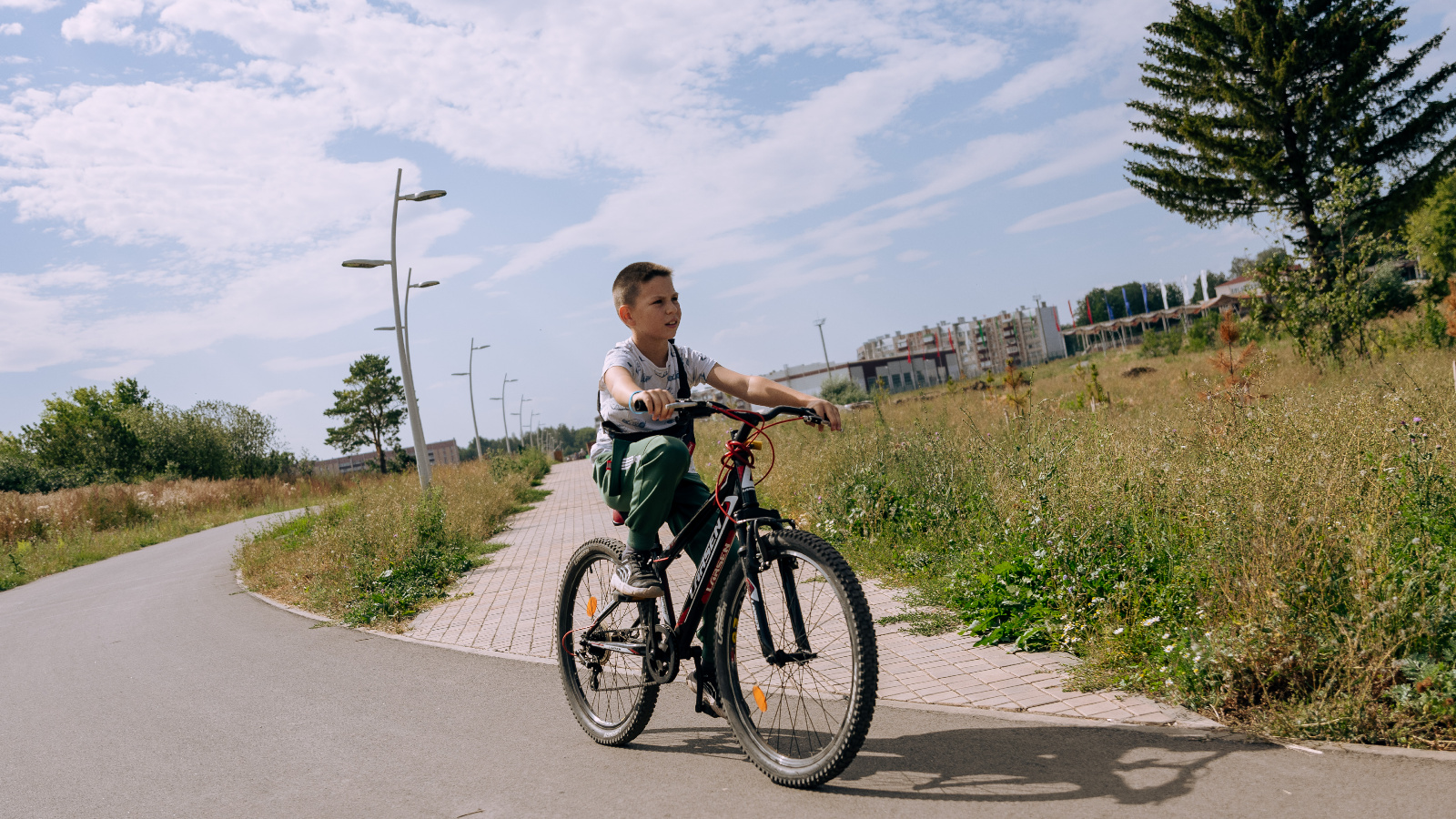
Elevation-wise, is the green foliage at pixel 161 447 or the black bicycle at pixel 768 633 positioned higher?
the green foliage at pixel 161 447

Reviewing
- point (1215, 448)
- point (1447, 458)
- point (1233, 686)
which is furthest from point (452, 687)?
point (1447, 458)

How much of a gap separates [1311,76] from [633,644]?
87.4 feet

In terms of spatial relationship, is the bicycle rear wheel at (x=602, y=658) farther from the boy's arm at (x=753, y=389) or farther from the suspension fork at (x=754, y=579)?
the boy's arm at (x=753, y=389)

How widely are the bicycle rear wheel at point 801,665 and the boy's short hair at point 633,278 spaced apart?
4.23ft

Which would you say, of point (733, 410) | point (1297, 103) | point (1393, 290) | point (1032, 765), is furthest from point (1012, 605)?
point (1393, 290)

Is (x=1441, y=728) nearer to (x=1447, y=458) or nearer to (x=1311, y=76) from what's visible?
(x=1447, y=458)

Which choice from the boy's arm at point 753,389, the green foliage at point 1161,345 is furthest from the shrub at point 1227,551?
the green foliage at point 1161,345

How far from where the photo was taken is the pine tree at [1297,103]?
2280cm

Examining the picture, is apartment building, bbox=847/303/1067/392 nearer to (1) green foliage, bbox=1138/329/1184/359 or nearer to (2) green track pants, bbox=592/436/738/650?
(1) green foliage, bbox=1138/329/1184/359

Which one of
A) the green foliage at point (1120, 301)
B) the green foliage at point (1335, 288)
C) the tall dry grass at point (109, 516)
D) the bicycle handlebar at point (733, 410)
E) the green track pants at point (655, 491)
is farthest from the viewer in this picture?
the green foliage at point (1120, 301)

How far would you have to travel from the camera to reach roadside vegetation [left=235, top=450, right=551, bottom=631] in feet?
28.7

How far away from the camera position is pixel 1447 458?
4.80 m

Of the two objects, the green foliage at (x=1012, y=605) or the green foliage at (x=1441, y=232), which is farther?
the green foliage at (x=1441, y=232)

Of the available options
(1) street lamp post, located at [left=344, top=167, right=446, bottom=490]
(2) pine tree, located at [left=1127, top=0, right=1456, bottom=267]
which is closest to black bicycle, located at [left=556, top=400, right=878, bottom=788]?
(1) street lamp post, located at [left=344, top=167, right=446, bottom=490]
